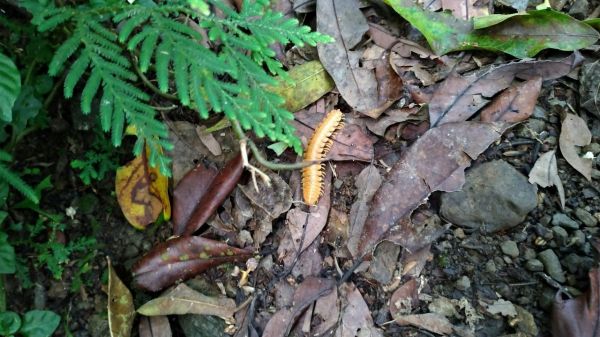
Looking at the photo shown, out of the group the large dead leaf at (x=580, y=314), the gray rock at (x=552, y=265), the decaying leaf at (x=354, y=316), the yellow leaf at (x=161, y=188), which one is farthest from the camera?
the yellow leaf at (x=161, y=188)

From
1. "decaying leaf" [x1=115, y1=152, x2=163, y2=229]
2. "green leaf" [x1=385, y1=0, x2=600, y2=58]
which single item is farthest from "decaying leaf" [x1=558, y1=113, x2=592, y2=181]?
"decaying leaf" [x1=115, y1=152, x2=163, y2=229]

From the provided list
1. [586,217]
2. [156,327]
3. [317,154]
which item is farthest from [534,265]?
[156,327]

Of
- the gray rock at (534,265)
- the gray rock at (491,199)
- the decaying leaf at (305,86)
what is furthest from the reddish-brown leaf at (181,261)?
the gray rock at (534,265)

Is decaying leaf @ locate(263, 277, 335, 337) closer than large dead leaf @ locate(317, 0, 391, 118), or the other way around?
decaying leaf @ locate(263, 277, 335, 337)

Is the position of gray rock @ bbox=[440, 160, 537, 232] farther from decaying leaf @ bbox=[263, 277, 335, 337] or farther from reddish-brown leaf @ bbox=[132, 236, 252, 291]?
reddish-brown leaf @ bbox=[132, 236, 252, 291]

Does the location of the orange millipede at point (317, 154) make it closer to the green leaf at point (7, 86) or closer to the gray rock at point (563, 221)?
the gray rock at point (563, 221)
